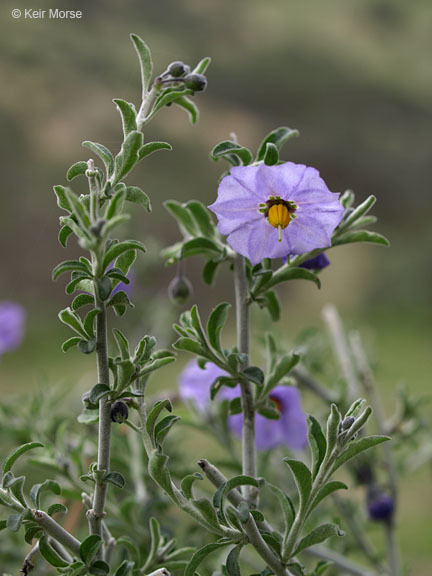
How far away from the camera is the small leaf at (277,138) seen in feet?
1.22

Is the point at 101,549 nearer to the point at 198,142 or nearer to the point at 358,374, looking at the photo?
the point at 358,374

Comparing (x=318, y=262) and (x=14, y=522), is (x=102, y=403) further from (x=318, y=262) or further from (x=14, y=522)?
(x=318, y=262)

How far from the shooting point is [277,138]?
0.38 meters

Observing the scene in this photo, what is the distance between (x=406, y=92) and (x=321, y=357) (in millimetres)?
3561

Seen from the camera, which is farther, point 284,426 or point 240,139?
point 240,139

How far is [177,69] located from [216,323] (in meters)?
0.13

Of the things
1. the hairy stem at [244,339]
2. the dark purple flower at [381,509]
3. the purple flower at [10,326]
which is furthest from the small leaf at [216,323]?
the purple flower at [10,326]

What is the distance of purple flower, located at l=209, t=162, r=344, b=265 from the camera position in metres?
0.37

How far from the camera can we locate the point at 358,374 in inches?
25.4

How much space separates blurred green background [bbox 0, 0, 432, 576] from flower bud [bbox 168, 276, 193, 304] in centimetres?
50

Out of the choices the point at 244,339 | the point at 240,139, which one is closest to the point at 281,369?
the point at 244,339

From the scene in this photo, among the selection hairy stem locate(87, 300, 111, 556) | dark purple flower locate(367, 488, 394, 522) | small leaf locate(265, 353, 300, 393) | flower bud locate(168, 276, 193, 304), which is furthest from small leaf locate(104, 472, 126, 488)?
dark purple flower locate(367, 488, 394, 522)

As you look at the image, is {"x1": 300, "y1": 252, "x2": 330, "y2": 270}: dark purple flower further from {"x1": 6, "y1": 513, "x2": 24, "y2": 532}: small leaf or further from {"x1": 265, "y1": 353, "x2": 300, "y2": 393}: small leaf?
{"x1": 6, "y1": 513, "x2": 24, "y2": 532}: small leaf

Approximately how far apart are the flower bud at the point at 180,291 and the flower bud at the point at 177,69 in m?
0.17
